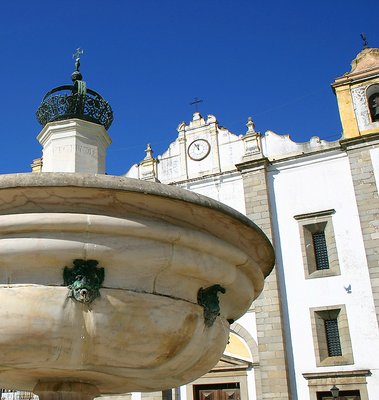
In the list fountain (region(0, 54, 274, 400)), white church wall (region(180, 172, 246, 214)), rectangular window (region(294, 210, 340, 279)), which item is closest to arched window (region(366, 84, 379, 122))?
rectangular window (region(294, 210, 340, 279))

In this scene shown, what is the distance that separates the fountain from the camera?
352 centimetres

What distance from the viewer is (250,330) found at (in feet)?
53.9

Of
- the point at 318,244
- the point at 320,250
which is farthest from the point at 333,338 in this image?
the point at 318,244

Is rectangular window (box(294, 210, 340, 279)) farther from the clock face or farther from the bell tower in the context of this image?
the clock face

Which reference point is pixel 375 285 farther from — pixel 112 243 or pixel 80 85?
pixel 112 243

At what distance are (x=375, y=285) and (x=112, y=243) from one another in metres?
13.3

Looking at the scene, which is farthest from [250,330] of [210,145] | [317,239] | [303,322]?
[210,145]

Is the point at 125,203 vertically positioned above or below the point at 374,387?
above

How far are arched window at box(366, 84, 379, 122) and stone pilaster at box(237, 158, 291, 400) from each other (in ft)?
12.7

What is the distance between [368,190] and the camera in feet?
54.3

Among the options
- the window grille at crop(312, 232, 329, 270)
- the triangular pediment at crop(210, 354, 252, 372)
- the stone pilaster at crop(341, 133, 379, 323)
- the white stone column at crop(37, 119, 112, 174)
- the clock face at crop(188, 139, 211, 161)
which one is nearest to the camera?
the white stone column at crop(37, 119, 112, 174)

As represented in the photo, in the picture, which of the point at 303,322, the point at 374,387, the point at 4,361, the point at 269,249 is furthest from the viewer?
Result: the point at 303,322

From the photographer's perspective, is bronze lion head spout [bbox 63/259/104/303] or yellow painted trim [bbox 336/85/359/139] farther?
yellow painted trim [bbox 336/85/359/139]

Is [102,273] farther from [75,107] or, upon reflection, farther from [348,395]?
[348,395]
